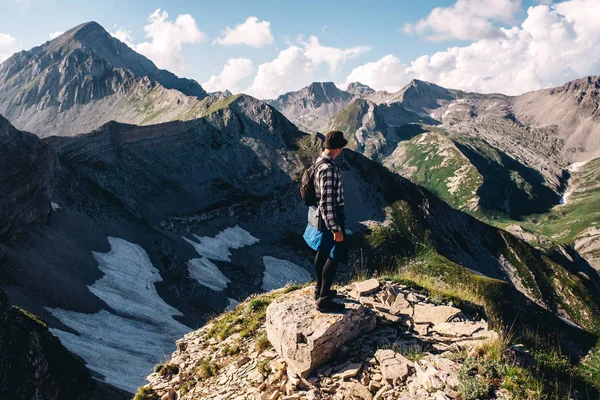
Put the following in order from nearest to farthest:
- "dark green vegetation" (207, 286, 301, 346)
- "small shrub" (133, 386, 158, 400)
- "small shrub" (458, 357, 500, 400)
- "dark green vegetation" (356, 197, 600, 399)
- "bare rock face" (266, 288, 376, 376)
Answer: "small shrub" (458, 357, 500, 400) → "dark green vegetation" (356, 197, 600, 399) → "bare rock face" (266, 288, 376, 376) → "small shrub" (133, 386, 158, 400) → "dark green vegetation" (207, 286, 301, 346)

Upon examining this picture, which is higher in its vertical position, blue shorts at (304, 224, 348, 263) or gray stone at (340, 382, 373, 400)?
blue shorts at (304, 224, 348, 263)

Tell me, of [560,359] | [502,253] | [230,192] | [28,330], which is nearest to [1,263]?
[28,330]

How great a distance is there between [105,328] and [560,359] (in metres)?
38.6

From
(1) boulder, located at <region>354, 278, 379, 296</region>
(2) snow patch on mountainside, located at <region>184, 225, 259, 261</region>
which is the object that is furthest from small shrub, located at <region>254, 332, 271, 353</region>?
(2) snow patch on mountainside, located at <region>184, 225, 259, 261</region>

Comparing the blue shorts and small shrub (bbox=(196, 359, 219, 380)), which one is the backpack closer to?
the blue shorts

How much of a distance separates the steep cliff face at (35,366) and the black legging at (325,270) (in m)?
17.3

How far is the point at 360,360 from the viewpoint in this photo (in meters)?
9.60

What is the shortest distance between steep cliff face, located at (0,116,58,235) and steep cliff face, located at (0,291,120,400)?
29705 mm

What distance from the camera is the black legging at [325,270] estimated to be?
10.6m

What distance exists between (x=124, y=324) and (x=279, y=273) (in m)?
42.0

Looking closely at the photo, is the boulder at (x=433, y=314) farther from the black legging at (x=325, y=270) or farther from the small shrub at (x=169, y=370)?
the small shrub at (x=169, y=370)

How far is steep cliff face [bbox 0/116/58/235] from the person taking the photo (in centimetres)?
4771

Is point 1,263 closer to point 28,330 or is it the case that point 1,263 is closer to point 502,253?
point 28,330

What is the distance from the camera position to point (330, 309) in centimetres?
1050
